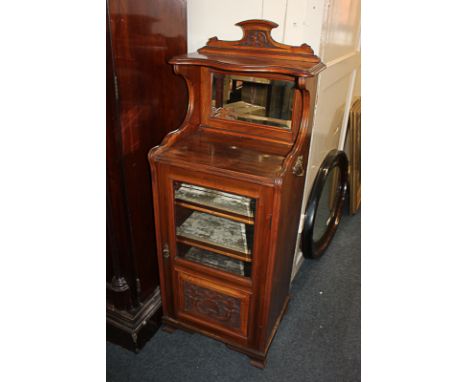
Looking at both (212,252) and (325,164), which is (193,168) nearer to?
(212,252)

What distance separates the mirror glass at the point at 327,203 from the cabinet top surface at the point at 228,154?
1.08 meters

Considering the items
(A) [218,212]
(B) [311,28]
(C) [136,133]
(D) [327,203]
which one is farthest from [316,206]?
(C) [136,133]

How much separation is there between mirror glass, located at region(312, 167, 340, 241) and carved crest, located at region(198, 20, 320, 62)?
4.03ft

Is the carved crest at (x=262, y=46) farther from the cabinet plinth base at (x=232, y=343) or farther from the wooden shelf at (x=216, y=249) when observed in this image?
the cabinet plinth base at (x=232, y=343)

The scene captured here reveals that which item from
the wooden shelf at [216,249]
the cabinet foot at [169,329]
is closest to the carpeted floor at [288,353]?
→ the cabinet foot at [169,329]

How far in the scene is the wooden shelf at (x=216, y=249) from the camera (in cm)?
146

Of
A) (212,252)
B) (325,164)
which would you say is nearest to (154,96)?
(212,252)

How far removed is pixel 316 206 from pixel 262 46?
3.35 ft

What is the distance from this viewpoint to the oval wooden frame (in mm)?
1997

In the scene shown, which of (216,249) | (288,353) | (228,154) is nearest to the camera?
(228,154)

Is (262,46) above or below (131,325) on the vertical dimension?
above

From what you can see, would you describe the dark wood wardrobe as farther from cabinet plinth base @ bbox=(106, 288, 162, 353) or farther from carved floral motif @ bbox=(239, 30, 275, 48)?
carved floral motif @ bbox=(239, 30, 275, 48)

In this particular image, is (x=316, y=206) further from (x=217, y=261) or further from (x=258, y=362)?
(x=258, y=362)

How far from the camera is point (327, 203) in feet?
8.29
